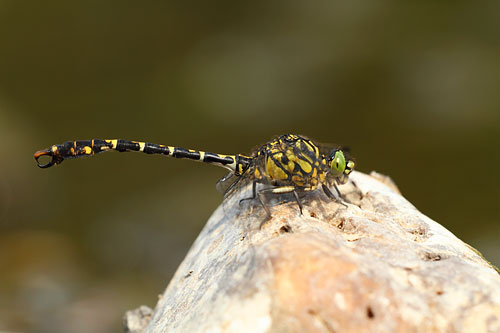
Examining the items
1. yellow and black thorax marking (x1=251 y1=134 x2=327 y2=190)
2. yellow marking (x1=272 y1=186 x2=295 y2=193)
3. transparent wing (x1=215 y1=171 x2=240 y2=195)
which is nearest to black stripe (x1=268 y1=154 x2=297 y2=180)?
yellow and black thorax marking (x1=251 y1=134 x2=327 y2=190)

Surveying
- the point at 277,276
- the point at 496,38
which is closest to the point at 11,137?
the point at 277,276

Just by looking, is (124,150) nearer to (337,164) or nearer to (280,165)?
(280,165)

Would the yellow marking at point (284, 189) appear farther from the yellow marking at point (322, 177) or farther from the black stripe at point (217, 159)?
the black stripe at point (217, 159)

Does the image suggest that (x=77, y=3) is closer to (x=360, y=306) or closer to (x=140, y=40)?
(x=140, y=40)

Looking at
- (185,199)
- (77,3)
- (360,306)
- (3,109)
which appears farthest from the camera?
(77,3)

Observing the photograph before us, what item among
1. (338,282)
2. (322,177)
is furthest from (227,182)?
(338,282)

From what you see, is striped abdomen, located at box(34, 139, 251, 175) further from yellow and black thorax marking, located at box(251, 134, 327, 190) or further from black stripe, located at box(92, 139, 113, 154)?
yellow and black thorax marking, located at box(251, 134, 327, 190)

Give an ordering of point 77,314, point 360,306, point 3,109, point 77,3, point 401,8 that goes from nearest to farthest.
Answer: point 360,306 < point 77,314 < point 3,109 < point 401,8 < point 77,3
